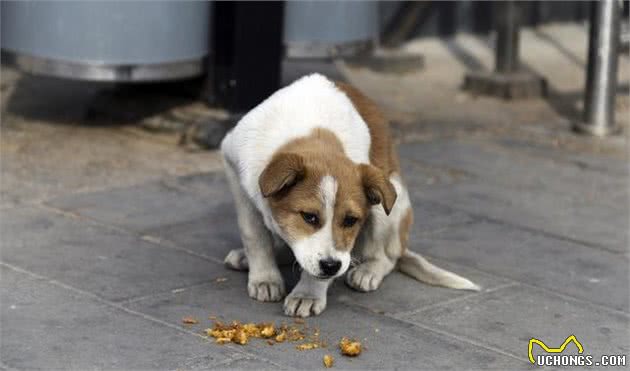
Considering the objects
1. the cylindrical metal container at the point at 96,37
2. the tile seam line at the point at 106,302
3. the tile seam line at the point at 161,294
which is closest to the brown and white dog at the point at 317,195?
the tile seam line at the point at 161,294

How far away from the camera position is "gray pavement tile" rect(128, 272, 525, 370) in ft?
16.3

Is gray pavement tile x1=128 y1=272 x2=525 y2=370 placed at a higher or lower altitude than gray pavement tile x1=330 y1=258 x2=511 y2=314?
higher

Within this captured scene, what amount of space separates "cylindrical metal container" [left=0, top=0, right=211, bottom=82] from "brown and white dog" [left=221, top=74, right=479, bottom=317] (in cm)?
241

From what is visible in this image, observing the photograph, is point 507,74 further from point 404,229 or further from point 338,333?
point 338,333

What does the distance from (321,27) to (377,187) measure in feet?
12.9

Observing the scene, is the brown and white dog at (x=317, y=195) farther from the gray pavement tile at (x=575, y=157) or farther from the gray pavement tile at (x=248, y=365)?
the gray pavement tile at (x=575, y=157)

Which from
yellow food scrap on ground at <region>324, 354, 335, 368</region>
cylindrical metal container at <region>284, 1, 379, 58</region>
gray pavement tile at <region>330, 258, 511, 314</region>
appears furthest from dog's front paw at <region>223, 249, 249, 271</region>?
cylindrical metal container at <region>284, 1, 379, 58</region>

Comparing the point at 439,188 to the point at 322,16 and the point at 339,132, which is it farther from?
the point at 339,132

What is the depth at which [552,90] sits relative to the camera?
10.9m

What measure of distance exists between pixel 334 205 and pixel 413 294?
95cm

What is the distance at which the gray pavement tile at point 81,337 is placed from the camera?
4.83 m

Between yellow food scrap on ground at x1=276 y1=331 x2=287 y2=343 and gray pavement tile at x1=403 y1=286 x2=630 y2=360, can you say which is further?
gray pavement tile at x1=403 y1=286 x2=630 y2=360

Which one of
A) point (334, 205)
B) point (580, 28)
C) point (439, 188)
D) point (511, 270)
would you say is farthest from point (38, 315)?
point (580, 28)

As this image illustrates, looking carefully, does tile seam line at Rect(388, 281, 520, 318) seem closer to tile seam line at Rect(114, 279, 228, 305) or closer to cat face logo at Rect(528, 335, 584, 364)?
cat face logo at Rect(528, 335, 584, 364)
